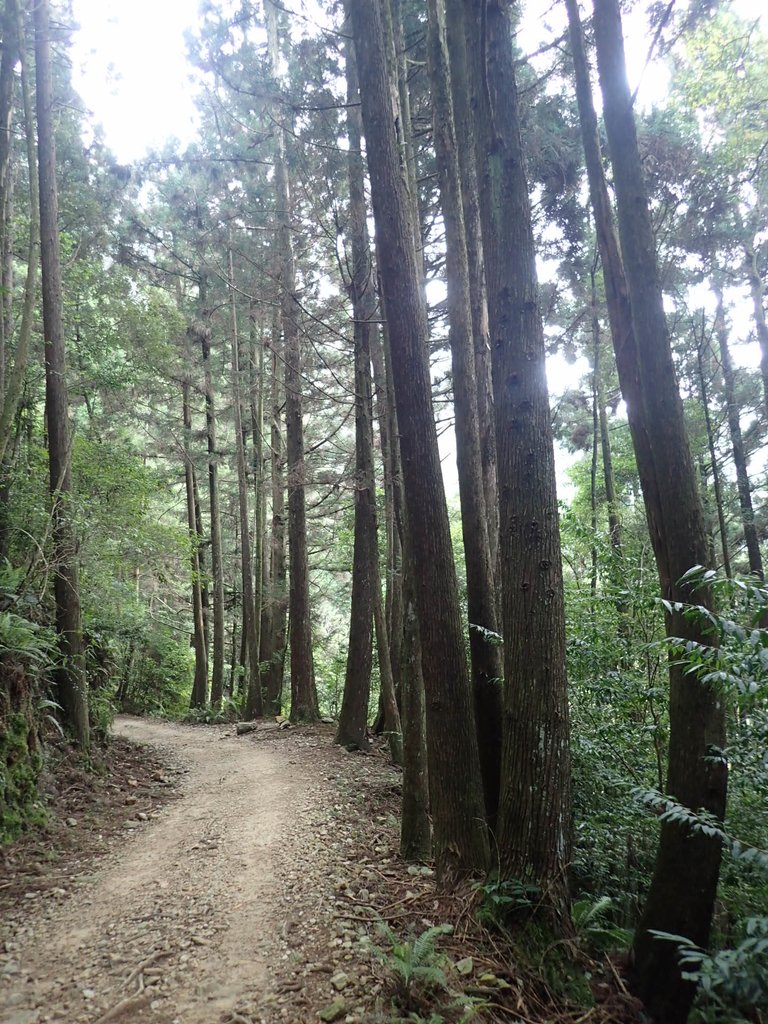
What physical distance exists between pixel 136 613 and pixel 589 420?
13.1 meters

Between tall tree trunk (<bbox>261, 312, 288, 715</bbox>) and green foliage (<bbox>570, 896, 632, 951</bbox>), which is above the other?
tall tree trunk (<bbox>261, 312, 288, 715</bbox>)

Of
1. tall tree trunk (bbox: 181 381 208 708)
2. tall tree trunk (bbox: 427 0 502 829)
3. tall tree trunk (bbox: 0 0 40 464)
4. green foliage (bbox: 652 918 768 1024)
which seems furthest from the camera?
tall tree trunk (bbox: 181 381 208 708)

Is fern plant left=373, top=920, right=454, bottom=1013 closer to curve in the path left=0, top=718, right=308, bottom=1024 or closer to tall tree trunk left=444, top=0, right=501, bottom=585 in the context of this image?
curve in the path left=0, top=718, right=308, bottom=1024

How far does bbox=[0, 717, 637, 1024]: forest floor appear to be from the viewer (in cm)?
327

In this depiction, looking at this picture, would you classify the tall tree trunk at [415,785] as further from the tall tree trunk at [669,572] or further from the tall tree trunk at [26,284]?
the tall tree trunk at [26,284]

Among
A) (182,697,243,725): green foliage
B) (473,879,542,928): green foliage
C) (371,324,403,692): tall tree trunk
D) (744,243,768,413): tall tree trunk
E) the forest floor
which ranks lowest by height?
(182,697,243,725): green foliage

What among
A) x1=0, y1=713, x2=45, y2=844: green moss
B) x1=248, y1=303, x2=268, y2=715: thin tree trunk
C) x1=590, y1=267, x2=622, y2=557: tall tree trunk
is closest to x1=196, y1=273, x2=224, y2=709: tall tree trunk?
x1=248, y1=303, x2=268, y2=715: thin tree trunk

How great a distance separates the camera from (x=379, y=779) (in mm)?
8062

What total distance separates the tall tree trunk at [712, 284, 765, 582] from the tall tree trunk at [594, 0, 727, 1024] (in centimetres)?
1035

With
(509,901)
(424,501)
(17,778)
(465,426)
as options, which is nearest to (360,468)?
(465,426)

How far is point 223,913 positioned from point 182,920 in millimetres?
285

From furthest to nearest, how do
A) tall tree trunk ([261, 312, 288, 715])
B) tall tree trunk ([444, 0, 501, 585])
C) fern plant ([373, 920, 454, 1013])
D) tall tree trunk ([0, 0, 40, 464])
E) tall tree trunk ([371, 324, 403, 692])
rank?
1. tall tree trunk ([261, 312, 288, 715])
2. tall tree trunk ([371, 324, 403, 692])
3. tall tree trunk ([0, 0, 40, 464])
4. tall tree trunk ([444, 0, 501, 585])
5. fern plant ([373, 920, 454, 1013])

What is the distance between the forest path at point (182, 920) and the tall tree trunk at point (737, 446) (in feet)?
36.8

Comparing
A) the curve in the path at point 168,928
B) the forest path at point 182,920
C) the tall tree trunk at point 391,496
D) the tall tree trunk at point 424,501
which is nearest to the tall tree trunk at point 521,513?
the tall tree trunk at point 424,501
